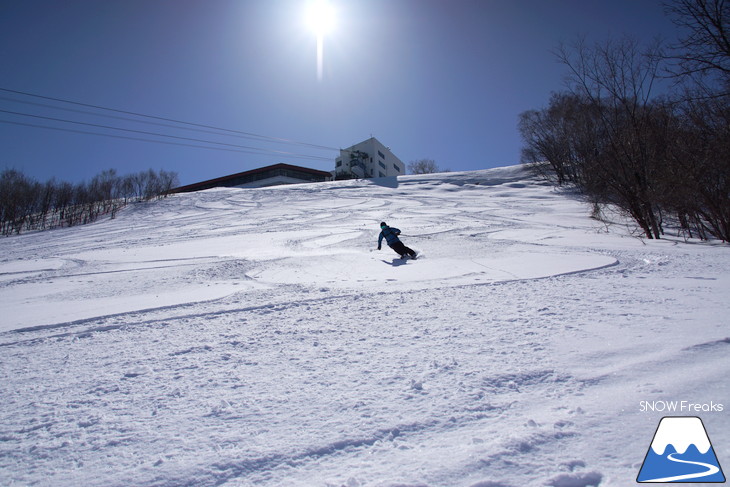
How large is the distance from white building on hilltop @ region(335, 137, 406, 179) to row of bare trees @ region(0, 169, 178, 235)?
35511 millimetres

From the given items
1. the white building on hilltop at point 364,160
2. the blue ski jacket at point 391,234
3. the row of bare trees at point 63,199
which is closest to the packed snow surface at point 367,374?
the blue ski jacket at point 391,234

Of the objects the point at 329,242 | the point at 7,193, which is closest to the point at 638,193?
the point at 329,242

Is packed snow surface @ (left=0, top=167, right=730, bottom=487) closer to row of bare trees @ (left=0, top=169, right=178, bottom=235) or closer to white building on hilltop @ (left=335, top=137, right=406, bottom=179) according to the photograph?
row of bare trees @ (left=0, top=169, right=178, bottom=235)

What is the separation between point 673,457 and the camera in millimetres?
1552

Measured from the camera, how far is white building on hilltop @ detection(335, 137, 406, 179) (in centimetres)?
6431

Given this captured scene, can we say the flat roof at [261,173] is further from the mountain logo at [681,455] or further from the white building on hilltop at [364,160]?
the mountain logo at [681,455]

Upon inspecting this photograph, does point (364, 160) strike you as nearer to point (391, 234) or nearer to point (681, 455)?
point (391, 234)

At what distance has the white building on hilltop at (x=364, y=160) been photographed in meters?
64.3

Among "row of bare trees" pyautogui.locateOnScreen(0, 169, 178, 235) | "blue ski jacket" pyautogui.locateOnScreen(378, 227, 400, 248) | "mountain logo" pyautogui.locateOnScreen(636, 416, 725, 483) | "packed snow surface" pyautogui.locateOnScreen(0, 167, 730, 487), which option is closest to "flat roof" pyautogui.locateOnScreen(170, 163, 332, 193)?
"row of bare trees" pyautogui.locateOnScreen(0, 169, 178, 235)

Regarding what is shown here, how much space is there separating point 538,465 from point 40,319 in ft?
17.2

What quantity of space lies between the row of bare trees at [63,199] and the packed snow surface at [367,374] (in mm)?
23166

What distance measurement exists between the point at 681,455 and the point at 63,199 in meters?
37.0

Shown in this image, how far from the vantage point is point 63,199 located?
89.9 feet

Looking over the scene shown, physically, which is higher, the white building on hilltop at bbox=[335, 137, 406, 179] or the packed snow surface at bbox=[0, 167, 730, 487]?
the white building on hilltop at bbox=[335, 137, 406, 179]
